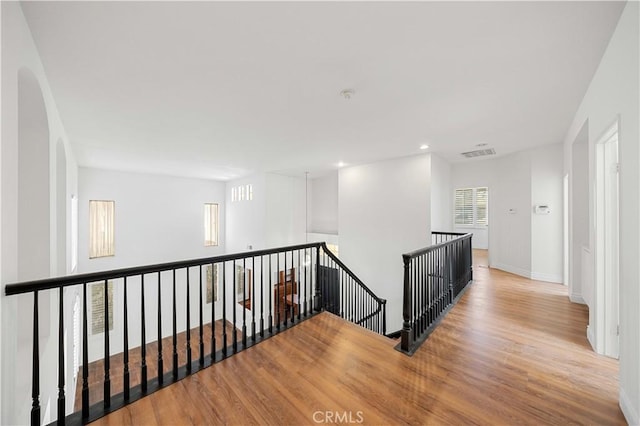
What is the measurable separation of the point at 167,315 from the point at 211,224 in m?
3.49

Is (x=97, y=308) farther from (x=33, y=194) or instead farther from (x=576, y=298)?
(x=576, y=298)

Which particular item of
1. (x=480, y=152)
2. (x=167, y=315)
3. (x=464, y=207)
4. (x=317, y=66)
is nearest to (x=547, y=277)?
(x=480, y=152)

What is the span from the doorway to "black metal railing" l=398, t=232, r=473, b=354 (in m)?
1.50

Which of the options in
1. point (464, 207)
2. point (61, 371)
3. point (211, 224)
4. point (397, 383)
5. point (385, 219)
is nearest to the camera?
point (61, 371)

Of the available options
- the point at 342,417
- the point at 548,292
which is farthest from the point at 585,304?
the point at 342,417

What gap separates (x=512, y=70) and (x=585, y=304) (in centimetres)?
390

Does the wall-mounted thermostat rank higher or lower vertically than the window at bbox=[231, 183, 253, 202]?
lower

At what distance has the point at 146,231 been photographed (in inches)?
317

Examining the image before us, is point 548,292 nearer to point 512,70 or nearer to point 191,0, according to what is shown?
point 512,70

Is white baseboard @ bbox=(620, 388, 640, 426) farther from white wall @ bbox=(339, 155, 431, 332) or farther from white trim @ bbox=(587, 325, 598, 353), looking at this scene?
white wall @ bbox=(339, 155, 431, 332)

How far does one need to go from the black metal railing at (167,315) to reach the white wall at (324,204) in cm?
218

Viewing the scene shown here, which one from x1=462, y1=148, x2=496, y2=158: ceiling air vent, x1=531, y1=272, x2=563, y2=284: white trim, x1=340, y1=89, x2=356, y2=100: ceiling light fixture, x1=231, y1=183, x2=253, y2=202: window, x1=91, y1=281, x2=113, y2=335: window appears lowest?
x1=91, y1=281, x2=113, y2=335: window

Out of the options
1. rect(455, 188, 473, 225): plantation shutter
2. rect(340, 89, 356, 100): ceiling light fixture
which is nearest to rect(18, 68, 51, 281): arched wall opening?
rect(340, 89, 356, 100): ceiling light fixture

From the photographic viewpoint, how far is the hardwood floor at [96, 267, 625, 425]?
1726mm
